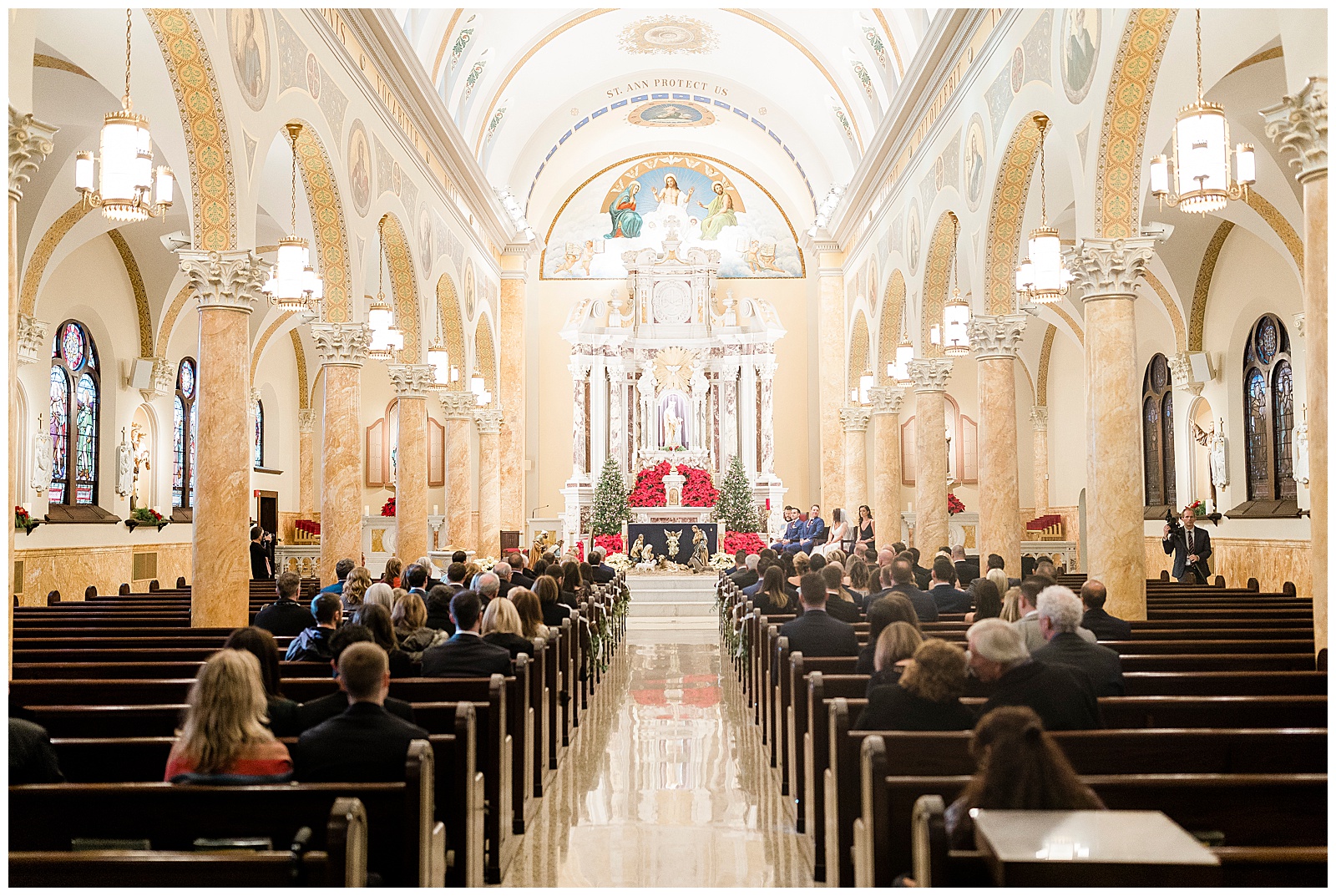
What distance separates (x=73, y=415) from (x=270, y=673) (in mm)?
14367

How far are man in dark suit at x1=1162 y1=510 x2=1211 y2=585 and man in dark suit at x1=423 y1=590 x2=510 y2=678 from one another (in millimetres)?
11347

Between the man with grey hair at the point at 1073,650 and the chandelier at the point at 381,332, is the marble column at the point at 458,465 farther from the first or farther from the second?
the man with grey hair at the point at 1073,650

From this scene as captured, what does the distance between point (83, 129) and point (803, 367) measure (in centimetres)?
1931

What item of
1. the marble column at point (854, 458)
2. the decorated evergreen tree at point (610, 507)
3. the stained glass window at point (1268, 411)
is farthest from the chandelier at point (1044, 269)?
the decorated evergreen tree at point (610, 507)

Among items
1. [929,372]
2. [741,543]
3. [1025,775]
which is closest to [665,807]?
[1025,775]

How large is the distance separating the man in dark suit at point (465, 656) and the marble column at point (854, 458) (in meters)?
18.9

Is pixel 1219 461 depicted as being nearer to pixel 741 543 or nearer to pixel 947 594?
pixel 947 594

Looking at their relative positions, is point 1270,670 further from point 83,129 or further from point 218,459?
point 83,129

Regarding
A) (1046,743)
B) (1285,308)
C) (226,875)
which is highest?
(1285,308)

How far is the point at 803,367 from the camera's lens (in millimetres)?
29891

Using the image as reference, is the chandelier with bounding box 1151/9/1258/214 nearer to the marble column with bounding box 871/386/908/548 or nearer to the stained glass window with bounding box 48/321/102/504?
the marble column with bounding box 871/386/908/548

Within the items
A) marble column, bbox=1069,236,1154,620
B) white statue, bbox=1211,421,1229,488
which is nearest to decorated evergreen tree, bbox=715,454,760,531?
white statue, bbox=1211,421,1229,488

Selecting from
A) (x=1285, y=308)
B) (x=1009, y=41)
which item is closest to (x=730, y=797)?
(x=1009, y=41)

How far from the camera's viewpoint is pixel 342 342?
47.3 ft
